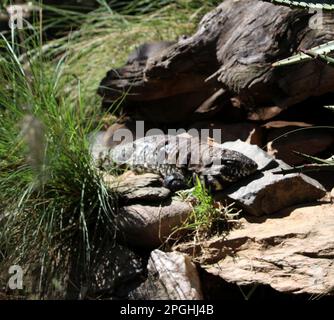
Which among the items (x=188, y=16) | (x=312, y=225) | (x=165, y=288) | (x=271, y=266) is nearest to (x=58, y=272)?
(x=165, y=288)

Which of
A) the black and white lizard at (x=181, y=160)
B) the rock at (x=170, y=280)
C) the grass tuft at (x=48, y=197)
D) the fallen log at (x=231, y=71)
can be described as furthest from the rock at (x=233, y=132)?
the rock at (x=170, y=280)

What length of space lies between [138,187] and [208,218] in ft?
1.43

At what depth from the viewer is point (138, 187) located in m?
3.43

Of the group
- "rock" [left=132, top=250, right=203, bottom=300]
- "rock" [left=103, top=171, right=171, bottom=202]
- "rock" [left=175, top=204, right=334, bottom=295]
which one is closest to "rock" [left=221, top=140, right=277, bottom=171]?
"rock" [left=175, top=204, right=334, bottom=295]

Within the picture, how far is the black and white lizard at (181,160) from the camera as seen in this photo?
338 centimetres

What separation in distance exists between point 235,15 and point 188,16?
1.48 m

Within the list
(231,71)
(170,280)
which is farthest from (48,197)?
(231,71)

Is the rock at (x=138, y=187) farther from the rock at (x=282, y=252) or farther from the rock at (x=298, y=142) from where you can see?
the rock at (x=298, y=142)

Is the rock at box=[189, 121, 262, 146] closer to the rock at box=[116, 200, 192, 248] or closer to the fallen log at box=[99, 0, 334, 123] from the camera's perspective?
the fallen log at box=[99, 0, 334, 123]

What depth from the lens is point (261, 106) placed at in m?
3.78

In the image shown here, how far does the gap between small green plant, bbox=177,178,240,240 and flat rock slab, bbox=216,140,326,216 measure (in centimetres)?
8

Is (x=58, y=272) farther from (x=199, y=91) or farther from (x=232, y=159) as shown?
(x=199, y=91)

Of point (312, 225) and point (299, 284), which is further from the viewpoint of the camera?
point (312, 225)

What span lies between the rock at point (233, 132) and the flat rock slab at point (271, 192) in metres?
0.51
